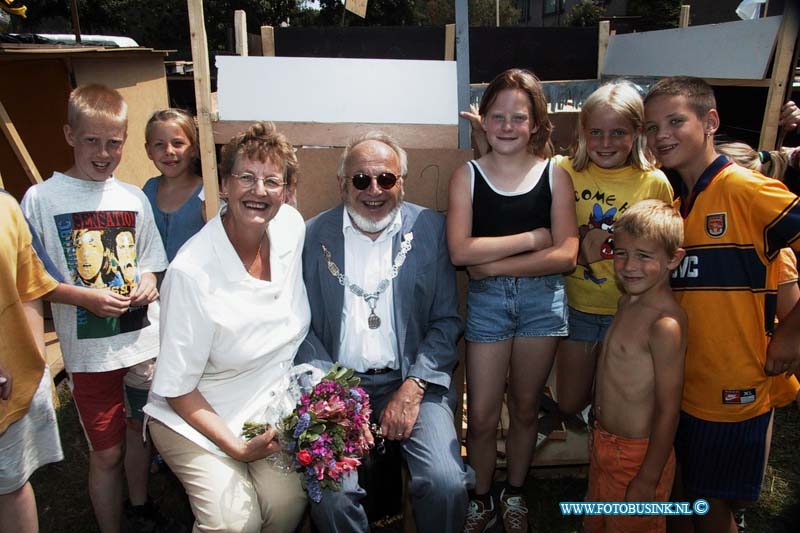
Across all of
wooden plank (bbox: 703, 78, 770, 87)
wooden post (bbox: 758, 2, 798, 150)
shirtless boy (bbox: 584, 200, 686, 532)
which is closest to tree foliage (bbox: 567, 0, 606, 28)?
wooden plank (bbox: 703, 78, 770, 87)

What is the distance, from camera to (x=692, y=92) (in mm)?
2332

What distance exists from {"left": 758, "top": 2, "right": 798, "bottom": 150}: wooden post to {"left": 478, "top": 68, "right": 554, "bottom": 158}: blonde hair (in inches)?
49.0

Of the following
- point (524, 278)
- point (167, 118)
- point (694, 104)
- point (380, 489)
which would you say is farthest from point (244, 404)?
point (694, 104)

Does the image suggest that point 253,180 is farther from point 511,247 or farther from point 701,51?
point 701,51

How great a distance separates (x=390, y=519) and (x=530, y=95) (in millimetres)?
2233

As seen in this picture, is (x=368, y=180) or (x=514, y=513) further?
(x=514, y=513)

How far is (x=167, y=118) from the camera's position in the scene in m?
2.99

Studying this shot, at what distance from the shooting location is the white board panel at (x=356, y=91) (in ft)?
9.98

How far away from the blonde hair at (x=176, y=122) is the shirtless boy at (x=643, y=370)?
223cm

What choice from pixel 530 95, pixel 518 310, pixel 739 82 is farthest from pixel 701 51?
pixel 518 310

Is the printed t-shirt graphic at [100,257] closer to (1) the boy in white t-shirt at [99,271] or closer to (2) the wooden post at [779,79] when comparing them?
(1) the boy in white t-shirt at [99,271]


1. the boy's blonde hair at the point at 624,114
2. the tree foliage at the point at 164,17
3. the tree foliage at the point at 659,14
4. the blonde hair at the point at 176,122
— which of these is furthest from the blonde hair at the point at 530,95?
the tree foliage at the point at 164,17

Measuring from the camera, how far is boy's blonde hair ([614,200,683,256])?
7.15 feet

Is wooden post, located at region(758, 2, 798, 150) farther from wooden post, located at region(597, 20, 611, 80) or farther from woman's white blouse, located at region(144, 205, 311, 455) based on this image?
wooden post, located at region(597, 20, 611, 80)
